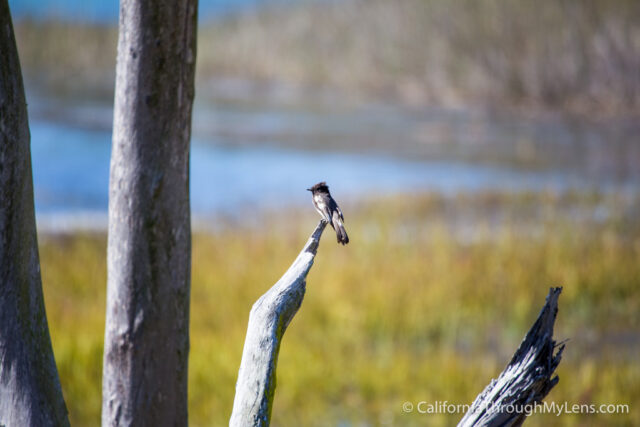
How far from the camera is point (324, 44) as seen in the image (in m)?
21.0

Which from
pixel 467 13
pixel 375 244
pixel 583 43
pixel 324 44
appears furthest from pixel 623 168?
pixel 324 44

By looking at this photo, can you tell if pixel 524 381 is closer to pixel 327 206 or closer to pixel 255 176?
pixel 327 206

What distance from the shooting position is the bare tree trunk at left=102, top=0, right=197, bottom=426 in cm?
184

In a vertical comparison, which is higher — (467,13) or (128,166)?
(467,13)

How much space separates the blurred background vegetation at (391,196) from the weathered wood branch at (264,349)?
2.21m

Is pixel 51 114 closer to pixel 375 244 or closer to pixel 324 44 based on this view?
pixel 324 44

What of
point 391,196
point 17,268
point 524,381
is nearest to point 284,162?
point 391,196

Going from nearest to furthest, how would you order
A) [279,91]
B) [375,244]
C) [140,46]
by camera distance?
[140,46] < [375,244] < [279,91]

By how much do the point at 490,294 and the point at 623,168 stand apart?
6.06 meters

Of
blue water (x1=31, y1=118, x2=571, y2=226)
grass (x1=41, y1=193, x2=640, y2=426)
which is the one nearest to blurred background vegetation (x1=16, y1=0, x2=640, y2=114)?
blue water (x1=31, y1=118, x2=571, y2=226)

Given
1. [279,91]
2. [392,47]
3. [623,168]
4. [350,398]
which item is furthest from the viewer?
[279,91]

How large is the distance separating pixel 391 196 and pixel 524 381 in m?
8.03

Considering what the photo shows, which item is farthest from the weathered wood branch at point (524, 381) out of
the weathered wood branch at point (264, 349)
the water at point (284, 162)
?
the water at point (284, 162)

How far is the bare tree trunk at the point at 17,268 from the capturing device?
5.39 feet
